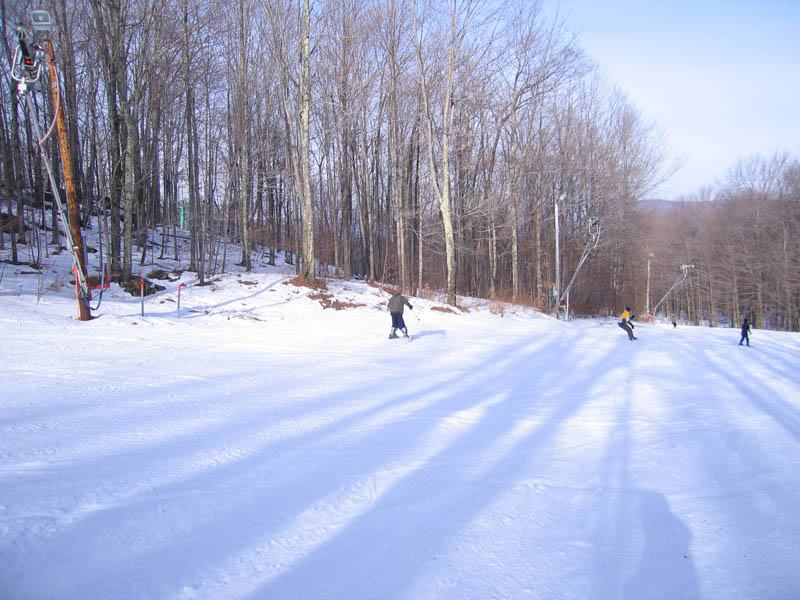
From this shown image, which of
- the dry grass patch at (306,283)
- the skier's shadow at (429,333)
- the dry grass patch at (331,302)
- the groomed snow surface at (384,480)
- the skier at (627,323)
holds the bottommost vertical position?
the groomed snow surface at (384,480)

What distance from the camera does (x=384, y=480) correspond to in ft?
13.9

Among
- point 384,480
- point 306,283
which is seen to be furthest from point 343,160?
point 384,480

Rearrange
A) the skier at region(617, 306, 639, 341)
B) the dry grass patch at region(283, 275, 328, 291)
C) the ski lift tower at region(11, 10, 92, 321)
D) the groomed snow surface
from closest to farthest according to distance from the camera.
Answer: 1. the groomed snow surface
2. the ski lift tower at region(11, 10, 92, 321)
3. the skier at region(617, 306, 639, 341)
4. the dry grass patch at region(283, 275, 328, 291)

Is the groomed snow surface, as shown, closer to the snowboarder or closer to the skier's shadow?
the snowboarder

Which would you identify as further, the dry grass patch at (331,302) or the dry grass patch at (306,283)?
the dry grass patch at (306,283)

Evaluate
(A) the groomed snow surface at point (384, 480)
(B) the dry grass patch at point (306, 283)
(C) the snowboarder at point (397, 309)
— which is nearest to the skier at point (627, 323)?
(A) the groomed snow surface at point (384, 480)

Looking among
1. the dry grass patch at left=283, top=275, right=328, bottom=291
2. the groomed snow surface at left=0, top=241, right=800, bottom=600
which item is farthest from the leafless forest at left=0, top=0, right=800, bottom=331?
the groomed snow surface at left=0, top=241, right=800, bottom=600

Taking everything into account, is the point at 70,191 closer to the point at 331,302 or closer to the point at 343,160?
the point at 331,302

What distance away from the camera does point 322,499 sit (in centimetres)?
379

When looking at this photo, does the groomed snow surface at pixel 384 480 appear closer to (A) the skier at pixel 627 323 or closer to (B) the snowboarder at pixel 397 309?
(B) the snowboarder at pixel 397 309

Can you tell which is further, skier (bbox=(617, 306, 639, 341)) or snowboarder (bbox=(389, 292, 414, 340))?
skier (bbox=(617, 306, 639, 341))

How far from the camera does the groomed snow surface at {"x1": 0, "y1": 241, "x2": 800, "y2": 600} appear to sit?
9.39 ft

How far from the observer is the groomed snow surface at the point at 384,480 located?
2.86 metres

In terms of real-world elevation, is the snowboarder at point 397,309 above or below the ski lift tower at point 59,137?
below
